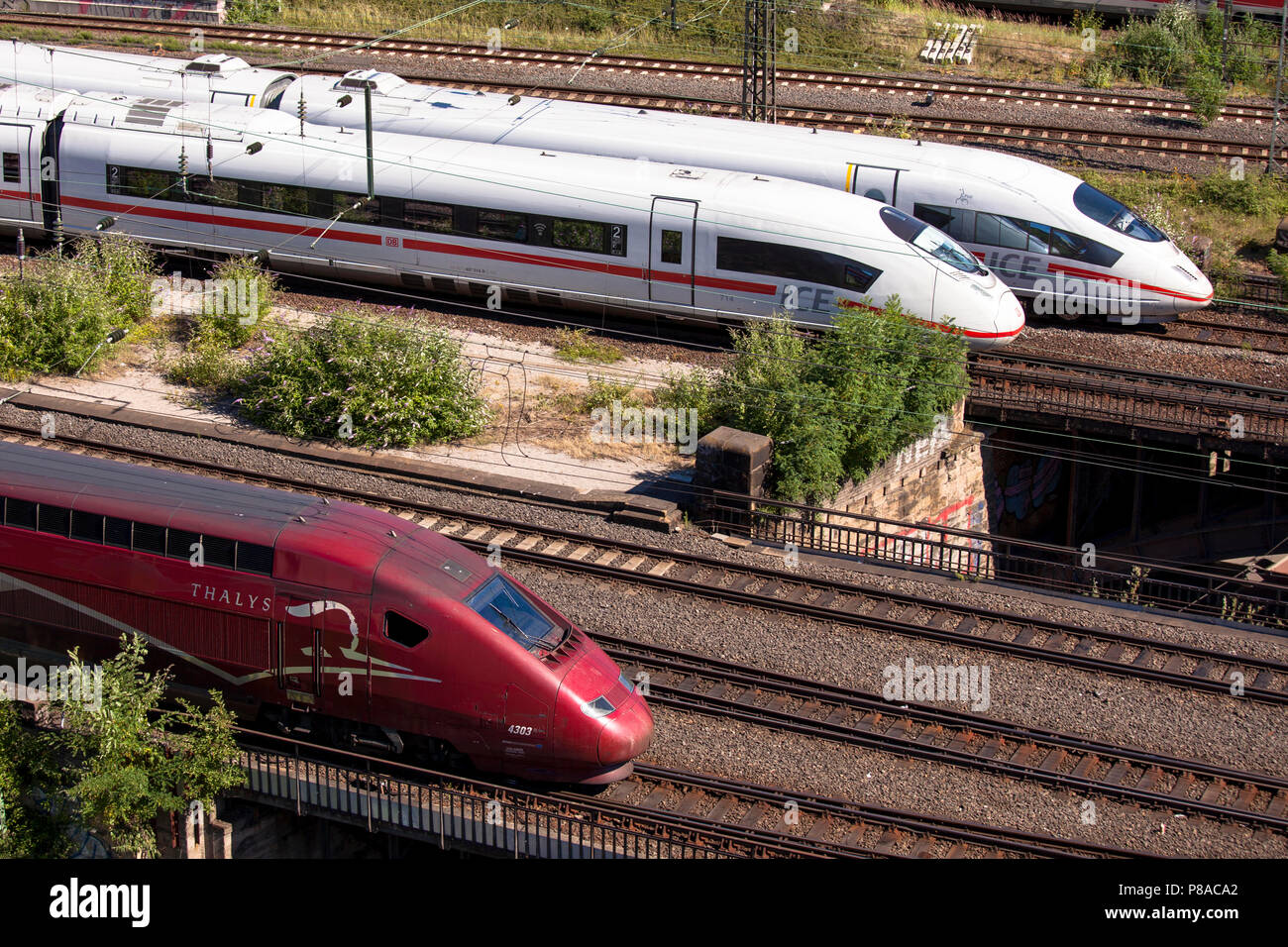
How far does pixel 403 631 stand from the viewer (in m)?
13.5

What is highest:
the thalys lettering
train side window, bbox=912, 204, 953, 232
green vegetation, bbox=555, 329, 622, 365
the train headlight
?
train side window, bbox=912, 204, 953, 232

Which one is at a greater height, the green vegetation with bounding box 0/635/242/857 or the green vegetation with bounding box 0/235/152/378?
the green vegetation with bounding box 0/235/152/378

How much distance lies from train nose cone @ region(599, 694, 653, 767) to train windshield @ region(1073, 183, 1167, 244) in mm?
15818

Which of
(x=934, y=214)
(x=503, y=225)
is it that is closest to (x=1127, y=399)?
(x=934, y=214)

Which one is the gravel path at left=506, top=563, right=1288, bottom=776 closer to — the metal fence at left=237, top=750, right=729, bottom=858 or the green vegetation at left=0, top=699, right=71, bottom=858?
the metal fence at left=237, top=750, right=729, bottom=858

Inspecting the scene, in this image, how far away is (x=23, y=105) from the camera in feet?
92.7

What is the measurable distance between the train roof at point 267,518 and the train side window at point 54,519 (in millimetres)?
62

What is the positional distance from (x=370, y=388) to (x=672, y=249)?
18.9 ft

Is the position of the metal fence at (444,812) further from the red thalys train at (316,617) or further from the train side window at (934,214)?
the train side window at (934,214)

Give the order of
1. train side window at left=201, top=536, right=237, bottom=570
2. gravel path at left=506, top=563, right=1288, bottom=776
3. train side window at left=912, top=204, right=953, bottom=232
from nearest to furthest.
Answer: train side window at left=201, top=536, right=237, bottom=570 < gravel path at left=506, top=563, right=1288, bottom=776 < train side window at left=912, top=204, right=953, bottom=232

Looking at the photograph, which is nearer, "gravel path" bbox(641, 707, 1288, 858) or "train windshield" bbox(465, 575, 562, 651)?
"train windshield" bbox(465, 575, 562, 651)

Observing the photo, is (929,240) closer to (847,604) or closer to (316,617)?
(847,604)

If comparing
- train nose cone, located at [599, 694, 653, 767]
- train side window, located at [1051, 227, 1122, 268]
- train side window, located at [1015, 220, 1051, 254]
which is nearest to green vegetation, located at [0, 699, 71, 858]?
train nose cone, located at [599, 694, 653, 767]

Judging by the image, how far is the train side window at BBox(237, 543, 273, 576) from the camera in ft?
45.6
